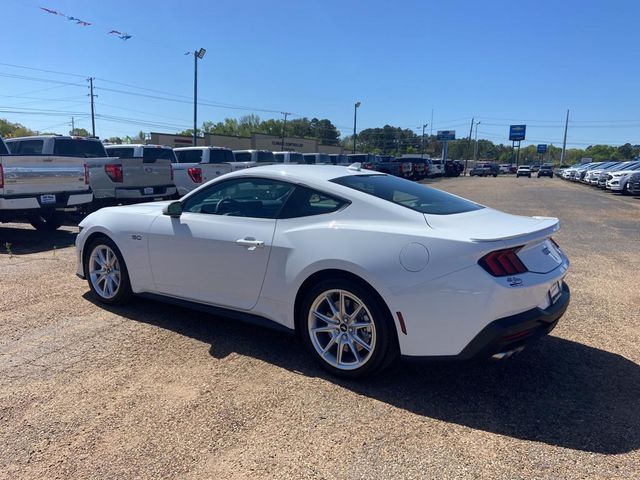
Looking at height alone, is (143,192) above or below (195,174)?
below

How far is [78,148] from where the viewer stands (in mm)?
11656

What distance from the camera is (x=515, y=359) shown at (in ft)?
12.5

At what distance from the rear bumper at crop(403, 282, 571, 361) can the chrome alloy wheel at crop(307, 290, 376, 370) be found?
1.15 feet

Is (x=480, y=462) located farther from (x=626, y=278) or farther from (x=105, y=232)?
(x=626, y=278)

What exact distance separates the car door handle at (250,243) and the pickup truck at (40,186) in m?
6.19

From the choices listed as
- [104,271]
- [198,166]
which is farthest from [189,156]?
[104,271]

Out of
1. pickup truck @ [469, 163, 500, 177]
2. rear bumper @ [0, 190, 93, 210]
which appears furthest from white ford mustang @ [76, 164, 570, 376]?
pickup truck @ [469, 163, 500, 177]

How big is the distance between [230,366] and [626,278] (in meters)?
5.45

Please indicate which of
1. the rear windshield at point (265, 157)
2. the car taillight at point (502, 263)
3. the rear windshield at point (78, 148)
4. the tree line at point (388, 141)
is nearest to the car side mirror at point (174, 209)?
the car taillight at point (502, 263)

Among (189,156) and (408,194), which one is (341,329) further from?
(189,156)

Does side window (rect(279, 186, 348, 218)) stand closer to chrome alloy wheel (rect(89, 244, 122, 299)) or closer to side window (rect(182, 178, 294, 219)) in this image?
side window (rect(182, 178, 294, 219))

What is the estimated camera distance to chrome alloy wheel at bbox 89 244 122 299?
191 inches

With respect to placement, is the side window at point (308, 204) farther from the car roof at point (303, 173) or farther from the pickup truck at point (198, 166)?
the pickup truck at point (198, 166)

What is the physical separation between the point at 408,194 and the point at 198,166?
1104 centimetres
